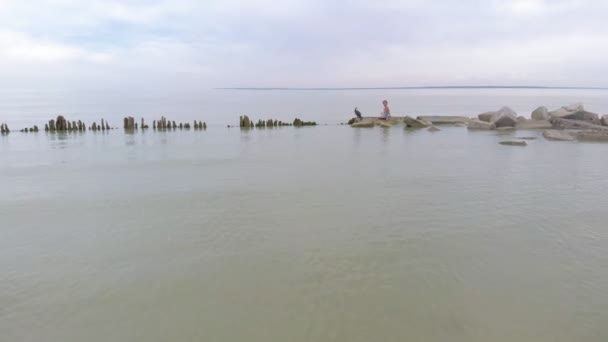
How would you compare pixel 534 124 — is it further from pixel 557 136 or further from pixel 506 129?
pixel 557 136

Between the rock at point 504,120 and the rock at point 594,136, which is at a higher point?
the rock at point 504,120

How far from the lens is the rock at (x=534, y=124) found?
27.6m

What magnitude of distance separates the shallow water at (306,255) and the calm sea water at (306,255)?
0.03m

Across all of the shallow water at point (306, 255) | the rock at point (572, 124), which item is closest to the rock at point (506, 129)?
the rock at point (572, 124)

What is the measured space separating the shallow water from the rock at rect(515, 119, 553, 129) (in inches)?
616

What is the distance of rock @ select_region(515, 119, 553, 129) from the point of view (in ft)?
90.7

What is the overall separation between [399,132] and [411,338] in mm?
23124

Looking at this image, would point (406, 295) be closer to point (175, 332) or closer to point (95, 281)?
point (175, 332)

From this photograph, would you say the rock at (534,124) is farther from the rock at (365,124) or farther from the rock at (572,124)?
the rock at (365,124)

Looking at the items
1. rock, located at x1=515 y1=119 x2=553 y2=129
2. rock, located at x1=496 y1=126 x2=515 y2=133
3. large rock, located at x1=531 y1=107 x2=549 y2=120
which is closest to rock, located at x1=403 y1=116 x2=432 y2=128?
rock, located at x1=496 y1=126 x2=515 y2=133

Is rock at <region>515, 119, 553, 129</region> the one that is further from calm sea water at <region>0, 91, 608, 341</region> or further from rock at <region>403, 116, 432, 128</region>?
calm sea water at <region>0, 91, 608, 341</region>

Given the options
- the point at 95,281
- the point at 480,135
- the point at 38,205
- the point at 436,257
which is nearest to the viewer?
the point at 95,281

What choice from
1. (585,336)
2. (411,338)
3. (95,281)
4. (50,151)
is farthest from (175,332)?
(50,151)

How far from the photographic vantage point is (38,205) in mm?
9422
